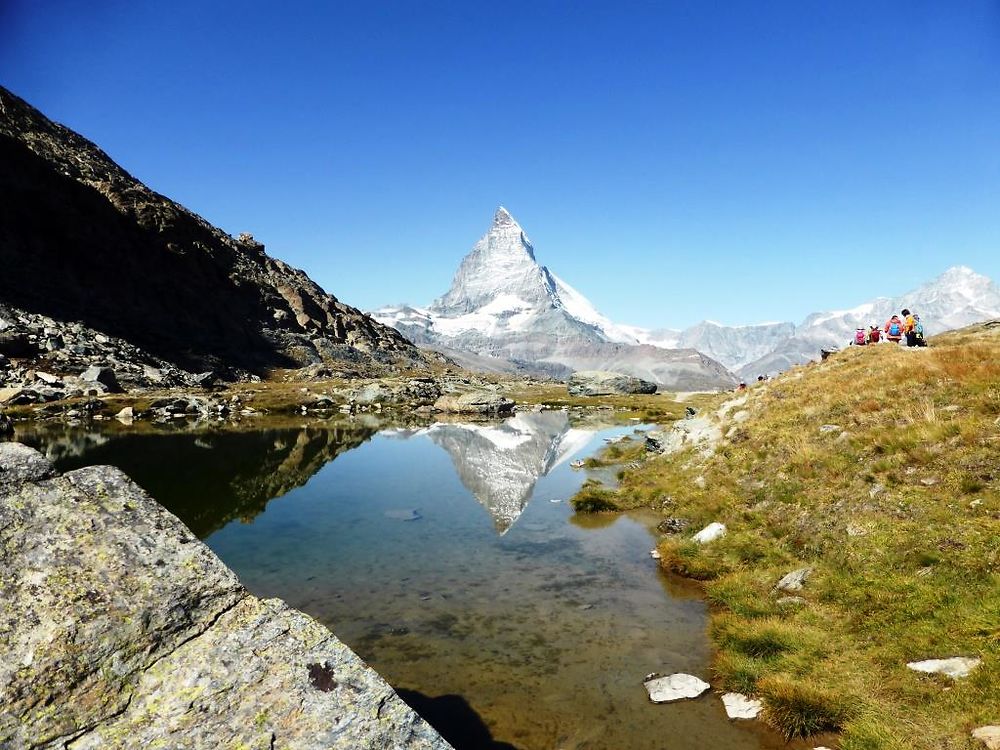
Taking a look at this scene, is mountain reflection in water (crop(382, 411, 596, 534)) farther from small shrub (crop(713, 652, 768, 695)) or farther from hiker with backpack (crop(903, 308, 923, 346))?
hiker with backpack (crop(903, 308, 923, 346))

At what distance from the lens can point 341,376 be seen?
516 ft

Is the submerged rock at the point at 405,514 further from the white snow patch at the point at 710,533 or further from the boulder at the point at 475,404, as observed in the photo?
the boulder at the point at 475,404

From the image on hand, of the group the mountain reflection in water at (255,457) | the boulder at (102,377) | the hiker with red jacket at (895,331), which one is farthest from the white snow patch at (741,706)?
the boulder at (102,377)

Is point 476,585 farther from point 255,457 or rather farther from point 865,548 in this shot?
point 255,457

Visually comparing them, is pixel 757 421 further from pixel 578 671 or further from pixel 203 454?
pixel 203 454

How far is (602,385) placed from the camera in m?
168

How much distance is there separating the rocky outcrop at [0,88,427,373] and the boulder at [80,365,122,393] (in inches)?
1084

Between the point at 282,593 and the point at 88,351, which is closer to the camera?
the point at 282,593

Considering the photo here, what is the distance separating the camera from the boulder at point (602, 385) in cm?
16650

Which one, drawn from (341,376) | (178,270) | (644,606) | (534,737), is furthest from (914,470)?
(178,270)

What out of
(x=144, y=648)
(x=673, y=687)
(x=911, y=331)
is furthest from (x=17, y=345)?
(x=911, y=331)

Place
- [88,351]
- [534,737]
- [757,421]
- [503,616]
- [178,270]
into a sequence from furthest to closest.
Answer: [178,270], [88,351], [757,421], [503,616], [534,737]

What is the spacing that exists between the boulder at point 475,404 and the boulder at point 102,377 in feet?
172

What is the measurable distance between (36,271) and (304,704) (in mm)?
155571
